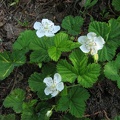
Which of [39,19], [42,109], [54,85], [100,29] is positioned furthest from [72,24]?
[42,109]

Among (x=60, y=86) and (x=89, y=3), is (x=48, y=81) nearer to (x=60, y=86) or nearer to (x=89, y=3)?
(x=60, y=86)

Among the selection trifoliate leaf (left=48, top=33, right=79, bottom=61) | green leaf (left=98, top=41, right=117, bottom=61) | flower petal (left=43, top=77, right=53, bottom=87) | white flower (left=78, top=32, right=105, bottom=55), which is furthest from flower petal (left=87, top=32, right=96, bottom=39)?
flower petal (left=43, top=77, right=53, bottom=87)

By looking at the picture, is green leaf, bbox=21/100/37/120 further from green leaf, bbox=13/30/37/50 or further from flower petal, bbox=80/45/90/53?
flower petal, bbox=80/45/90/53

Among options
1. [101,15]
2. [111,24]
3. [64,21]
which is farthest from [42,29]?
A: [101,15]

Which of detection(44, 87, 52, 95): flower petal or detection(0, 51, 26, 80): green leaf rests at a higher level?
detection(0, 51, 26, 80): green leaf

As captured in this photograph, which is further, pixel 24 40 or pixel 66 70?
pixel 24 40

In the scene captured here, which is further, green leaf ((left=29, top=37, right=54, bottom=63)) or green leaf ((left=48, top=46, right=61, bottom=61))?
green leaf ((left=29, top=37, right=54, bottom=63))
